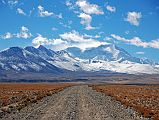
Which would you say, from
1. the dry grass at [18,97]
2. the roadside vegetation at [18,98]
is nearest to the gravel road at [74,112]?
the roadside vegetation at [18,98]

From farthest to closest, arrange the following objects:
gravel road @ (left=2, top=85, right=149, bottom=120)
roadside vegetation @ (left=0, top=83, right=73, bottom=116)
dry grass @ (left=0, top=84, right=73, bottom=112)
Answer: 1. dry grass @ (left=0, top=84, right=73, bottom=112)
2. roadside vegetation @ (left=0, top=83, right=73, bottom=116)
3. gravel road @ (left=2, top=85, right=149, bottom=120)

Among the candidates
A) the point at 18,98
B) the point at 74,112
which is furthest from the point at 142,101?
the point at 74,112

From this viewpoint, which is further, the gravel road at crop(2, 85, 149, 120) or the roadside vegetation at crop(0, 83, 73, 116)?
the roadside vegetation at crop(0, 83, 73, 116)

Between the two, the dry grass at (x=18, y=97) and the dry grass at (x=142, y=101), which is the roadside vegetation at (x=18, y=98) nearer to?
the dry grass at (x=18, y=97)

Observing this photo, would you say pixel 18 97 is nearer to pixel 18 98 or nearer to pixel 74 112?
pixel 18 98

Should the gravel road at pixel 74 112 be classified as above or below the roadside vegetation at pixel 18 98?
below

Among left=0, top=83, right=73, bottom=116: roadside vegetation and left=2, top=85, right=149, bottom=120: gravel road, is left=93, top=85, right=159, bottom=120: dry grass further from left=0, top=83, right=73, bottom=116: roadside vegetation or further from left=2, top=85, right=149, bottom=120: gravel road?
left=0, top=83, right=73, bottom=116: roadside vegetation

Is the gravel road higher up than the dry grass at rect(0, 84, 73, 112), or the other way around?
the dry grass at rect(0, 84, 73, 112)

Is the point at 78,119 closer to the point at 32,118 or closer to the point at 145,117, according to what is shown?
the point at 32,118

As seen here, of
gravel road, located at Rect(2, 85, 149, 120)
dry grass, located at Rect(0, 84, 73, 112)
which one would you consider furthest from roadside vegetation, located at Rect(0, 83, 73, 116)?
gravel road, located at Rect(2, 85, 149, 120)

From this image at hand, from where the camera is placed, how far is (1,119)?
2652 cm

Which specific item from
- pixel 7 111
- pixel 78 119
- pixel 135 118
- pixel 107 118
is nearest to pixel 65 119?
pixel 78 119

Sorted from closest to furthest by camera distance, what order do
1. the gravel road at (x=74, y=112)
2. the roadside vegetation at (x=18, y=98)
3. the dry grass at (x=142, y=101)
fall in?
the gravel road at (x=74, y=112) → the dry grass at (x=142, y=101) → the roadside vegetation at (x=18, y=98)

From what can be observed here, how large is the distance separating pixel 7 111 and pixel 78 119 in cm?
893
